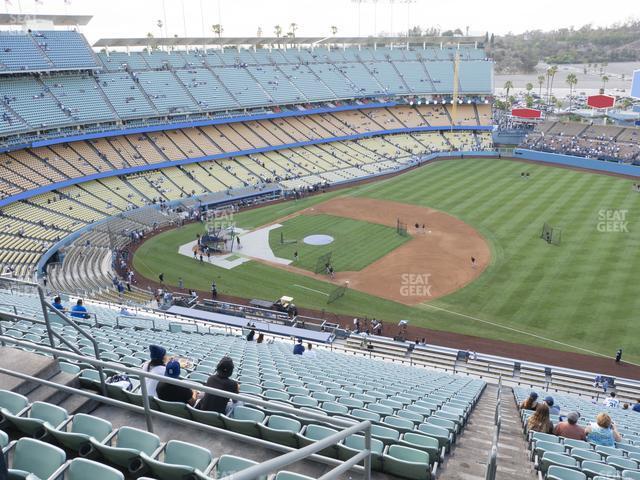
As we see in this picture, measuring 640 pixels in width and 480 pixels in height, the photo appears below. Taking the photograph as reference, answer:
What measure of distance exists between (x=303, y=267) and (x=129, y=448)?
32825mm

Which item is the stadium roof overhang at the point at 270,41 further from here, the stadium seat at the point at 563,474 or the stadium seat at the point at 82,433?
the stadium seat at the point at 563,474

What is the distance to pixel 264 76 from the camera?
77.6m

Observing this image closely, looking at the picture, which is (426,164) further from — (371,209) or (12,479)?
(12,479)

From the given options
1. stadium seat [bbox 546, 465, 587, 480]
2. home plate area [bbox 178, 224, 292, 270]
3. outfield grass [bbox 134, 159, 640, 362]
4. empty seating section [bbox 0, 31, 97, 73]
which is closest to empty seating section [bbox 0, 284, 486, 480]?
stadium seat [bbox 546, 465, 587, 480]

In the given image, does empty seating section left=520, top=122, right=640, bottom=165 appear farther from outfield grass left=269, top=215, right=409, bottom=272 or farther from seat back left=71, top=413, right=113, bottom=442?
seat back left=71, top=413, right=113, bottom=442

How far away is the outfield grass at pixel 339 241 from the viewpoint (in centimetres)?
3925

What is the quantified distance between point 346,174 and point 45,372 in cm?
5952

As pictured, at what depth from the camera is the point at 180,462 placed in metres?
5.42

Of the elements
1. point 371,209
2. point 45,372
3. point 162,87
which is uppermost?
point 162,87

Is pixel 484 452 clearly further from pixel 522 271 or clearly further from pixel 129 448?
pixel 522 271

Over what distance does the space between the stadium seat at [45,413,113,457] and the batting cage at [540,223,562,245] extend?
4060 cm

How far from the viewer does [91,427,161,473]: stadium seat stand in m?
5.48

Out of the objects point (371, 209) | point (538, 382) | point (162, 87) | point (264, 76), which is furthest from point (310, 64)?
point (538, 382)

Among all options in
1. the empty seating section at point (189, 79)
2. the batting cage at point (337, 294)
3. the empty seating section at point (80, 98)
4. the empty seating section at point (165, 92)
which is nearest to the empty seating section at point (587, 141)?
the empty seating section at point (189, 79)
